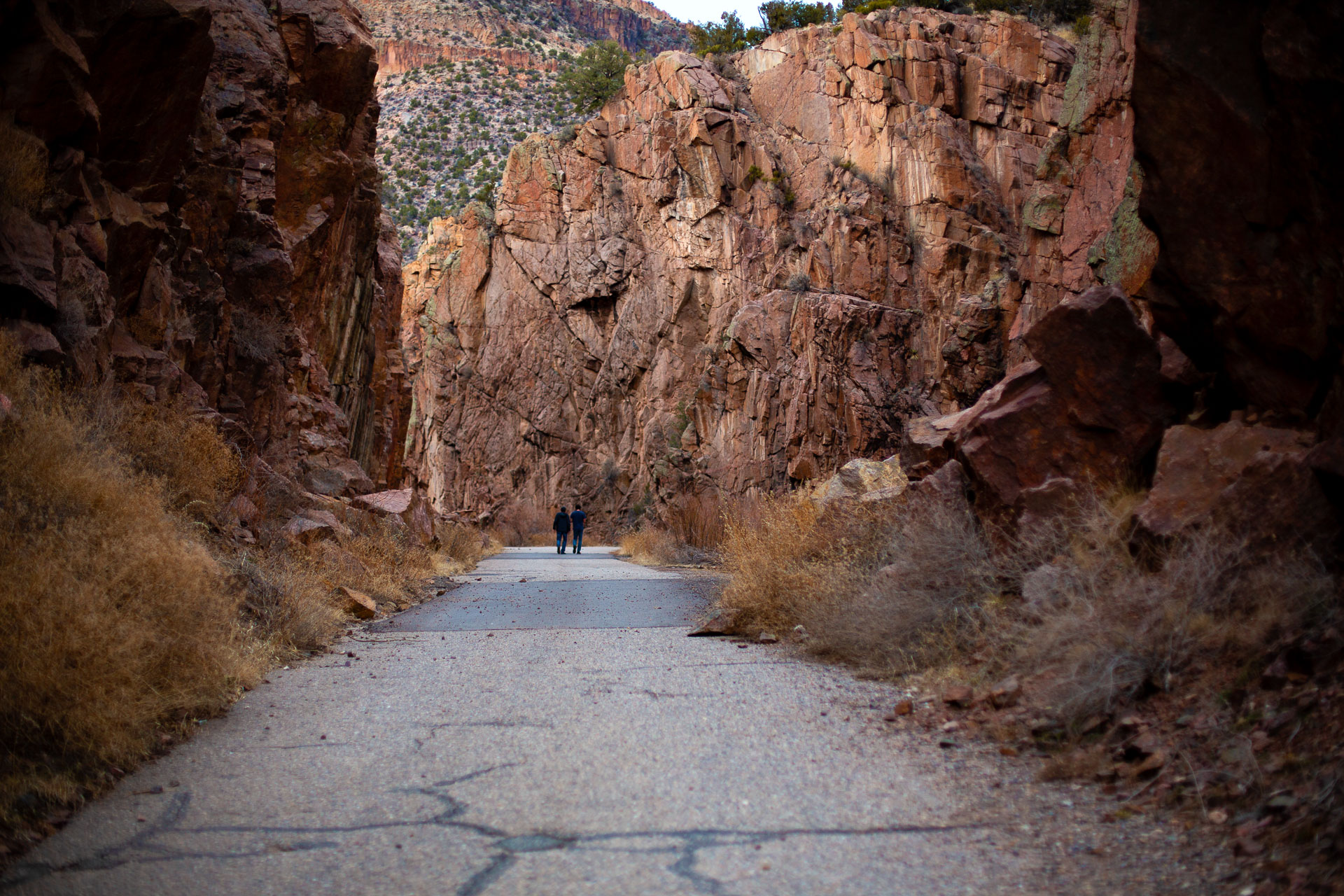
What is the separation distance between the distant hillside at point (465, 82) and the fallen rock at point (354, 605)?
6257 centimetres

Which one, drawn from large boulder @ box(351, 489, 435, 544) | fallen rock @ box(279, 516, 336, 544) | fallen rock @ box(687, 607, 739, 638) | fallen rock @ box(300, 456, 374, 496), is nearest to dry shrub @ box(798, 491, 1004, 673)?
fallen rock @ box(687, 607, 739, 638)

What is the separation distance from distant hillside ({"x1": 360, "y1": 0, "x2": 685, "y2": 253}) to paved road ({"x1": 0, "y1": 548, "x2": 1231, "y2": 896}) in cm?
6872

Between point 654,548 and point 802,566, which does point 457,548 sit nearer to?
point 654,548

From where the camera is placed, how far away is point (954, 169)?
1486 inches

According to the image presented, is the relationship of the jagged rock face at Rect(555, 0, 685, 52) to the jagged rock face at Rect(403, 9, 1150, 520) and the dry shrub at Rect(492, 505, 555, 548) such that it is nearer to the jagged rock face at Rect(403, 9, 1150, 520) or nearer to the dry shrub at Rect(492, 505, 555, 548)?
the jagged rock face at Rect(403, 9, 1150, 520)

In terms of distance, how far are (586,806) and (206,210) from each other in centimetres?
1243

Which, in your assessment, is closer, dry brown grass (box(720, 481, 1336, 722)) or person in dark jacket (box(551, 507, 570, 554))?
dry brown grass (box(720, 481, 1336, 722))

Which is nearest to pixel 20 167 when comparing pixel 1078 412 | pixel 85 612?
pixel 85 612

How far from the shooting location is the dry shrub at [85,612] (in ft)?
15.2

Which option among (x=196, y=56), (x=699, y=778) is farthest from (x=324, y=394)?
(x=699, y=778)

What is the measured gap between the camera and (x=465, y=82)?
303 ft

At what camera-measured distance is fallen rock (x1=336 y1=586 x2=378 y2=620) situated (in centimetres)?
1209

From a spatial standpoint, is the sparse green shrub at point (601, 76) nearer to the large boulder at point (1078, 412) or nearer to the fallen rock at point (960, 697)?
the large boulder at point (1078, 412)

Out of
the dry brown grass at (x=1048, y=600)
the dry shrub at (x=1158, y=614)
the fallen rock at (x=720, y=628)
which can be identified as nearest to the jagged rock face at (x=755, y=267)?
the fallen rock at (x=720, y=628)
